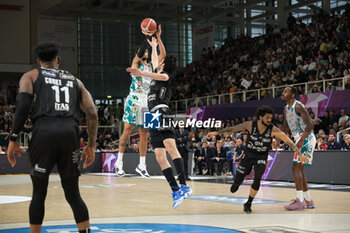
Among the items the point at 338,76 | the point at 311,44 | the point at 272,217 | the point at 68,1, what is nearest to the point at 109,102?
the point at 68,1

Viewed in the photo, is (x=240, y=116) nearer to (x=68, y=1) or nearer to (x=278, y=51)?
(x=278, y=51)

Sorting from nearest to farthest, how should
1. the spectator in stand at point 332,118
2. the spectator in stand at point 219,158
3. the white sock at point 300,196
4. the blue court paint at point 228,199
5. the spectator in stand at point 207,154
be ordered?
1. the white sock at point 300,196
2. the blue court paint at point 228,199
3. the spectator in stand at point 332,118
4. the spectator in stand at point 219,158
5. the spectator in stand at point 207,154

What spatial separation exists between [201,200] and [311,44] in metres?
15.0

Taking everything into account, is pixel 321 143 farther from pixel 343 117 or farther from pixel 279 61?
pixel 279 61

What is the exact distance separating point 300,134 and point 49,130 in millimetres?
5435

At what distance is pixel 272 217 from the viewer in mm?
7535

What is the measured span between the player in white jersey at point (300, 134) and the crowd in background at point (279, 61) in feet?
33.2

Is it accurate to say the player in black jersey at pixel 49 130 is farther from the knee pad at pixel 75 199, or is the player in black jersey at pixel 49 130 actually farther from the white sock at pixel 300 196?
the white sock at pixel 300 196

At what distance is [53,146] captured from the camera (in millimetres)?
4695

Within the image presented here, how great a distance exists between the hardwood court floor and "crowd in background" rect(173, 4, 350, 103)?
9433mm

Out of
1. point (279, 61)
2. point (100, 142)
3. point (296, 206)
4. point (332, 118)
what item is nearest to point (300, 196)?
point (296, 206)

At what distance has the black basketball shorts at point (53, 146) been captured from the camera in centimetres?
468

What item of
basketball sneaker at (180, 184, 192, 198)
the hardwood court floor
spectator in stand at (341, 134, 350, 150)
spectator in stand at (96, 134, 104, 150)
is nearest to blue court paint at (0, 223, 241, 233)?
the hardwood court floor

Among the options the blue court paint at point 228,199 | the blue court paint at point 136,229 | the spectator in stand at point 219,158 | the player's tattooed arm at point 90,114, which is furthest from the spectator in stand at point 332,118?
the player's tattooed arm at point 90,114
